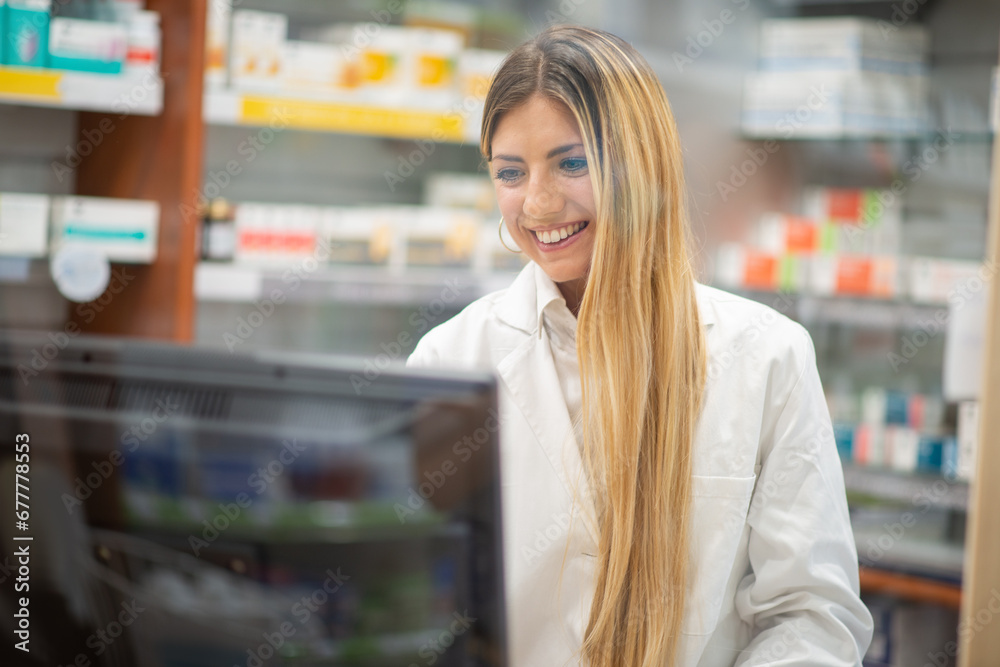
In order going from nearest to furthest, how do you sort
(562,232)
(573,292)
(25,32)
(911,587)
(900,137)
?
(562,232) → (573,292) → (25,32) → (911,587) → (900,137)

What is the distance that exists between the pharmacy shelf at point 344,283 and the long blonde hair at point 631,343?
1512mm

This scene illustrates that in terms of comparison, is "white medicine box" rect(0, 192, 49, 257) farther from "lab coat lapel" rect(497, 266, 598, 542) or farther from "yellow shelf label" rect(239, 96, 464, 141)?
"lab coat lapel" rect(497, 266, 598, 542)

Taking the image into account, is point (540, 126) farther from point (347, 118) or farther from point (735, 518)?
point (347, 118)

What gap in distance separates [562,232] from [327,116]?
1.63 metres

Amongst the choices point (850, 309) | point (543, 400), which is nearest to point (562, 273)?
point (543, 400)

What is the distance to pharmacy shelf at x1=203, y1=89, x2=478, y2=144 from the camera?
2439mm

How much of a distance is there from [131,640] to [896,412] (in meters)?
2.55

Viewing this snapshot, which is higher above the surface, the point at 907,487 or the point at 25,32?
the point at 25,32

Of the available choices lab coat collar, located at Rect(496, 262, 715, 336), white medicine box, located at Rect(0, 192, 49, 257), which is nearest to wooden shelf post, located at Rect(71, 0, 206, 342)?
white medicine box, located at Rect(0, 192, 49, 257)

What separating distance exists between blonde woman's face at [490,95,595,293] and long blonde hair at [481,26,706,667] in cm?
3

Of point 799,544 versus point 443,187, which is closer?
point 799,544

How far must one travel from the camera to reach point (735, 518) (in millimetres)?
1095

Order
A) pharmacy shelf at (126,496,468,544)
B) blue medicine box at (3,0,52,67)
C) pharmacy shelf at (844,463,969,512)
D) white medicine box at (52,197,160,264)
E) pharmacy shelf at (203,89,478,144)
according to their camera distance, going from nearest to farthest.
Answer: pharmacy shelf at (126,496,468,544) < blue medicine box at (3,0,52,67) < white medicine box at (52,197,160,264) < pharmacy shelf at (203,89,478,144) < pharmacy shelf at (844,463,969,512)

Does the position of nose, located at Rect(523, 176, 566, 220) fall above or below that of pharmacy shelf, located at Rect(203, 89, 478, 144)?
below
